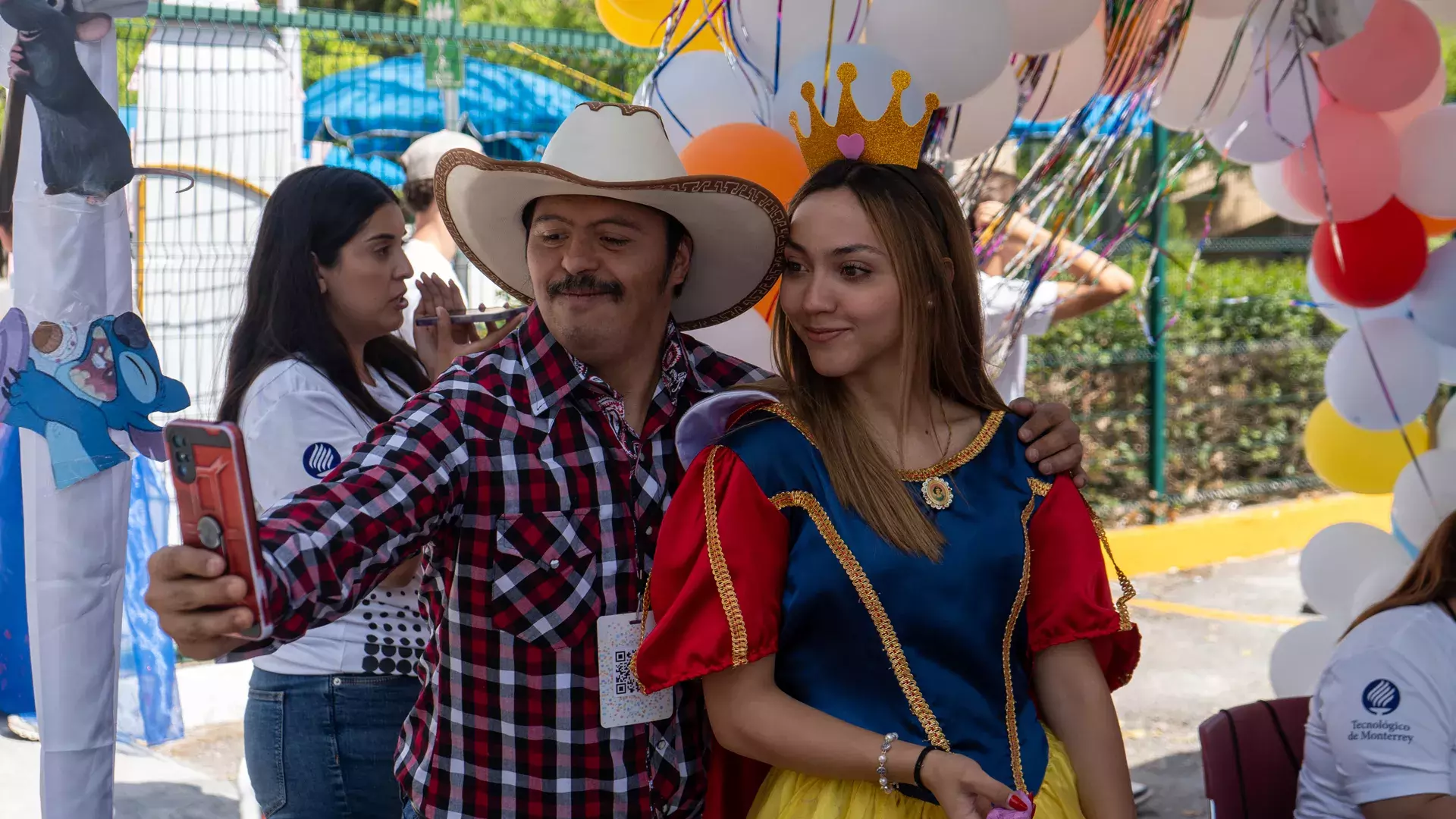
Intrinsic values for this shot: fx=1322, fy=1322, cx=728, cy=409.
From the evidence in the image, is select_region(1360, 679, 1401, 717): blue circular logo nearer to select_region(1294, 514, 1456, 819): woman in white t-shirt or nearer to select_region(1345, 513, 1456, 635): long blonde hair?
select_region(1294, 514, 1456, 819): woman in white t-shirt

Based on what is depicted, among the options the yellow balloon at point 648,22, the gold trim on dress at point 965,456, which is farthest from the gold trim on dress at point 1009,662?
the yellow balloon at point 648,22

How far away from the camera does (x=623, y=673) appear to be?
1.73 metres

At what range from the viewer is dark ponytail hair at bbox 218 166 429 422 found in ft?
7.92

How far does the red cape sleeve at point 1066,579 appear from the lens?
1785 mm

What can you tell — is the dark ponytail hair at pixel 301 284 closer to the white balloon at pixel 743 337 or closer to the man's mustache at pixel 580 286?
the white balloon at pixel 743 337

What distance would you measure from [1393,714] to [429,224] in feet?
9.88

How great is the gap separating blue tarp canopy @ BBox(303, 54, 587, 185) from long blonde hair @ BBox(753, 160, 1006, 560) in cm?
351

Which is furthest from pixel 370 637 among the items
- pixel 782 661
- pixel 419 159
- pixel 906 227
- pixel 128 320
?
pixel 419 159

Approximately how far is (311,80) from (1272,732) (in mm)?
5372

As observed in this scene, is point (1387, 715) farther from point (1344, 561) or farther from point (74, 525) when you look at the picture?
point (74, 525)

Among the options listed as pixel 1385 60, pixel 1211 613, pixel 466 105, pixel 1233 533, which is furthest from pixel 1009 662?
pixel 1233 533

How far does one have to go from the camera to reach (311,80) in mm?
6367

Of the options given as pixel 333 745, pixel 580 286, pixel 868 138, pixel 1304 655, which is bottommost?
pixel 1304 655

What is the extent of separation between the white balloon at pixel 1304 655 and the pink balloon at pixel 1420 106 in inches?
52.2
